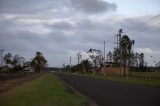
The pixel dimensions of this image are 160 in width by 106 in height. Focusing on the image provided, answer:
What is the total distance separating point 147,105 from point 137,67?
175 m

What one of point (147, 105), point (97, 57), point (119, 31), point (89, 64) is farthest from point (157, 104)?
point (89, 64)

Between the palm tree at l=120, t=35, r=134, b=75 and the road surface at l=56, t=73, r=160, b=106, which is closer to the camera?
the road surface at l=56, t=73, r=160, b=106

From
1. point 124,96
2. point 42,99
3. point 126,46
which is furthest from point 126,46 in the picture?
point 42,99

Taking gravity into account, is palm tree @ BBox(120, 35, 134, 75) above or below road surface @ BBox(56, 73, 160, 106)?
above

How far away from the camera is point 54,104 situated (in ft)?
60.6

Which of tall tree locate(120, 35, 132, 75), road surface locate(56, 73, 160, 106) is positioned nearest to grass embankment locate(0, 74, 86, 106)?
road surface locate(56, 73, 160, 106)

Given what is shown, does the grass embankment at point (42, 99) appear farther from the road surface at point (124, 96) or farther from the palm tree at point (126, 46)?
the palm tree at point (126, 46)

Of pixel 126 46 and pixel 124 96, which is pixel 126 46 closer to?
pixel 126 46

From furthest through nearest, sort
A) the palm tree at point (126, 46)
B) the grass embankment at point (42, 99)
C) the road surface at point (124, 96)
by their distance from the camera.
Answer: the palm tree at point (126, 46) → the road surface at point (124, 96) → the grass embankment at point (42, 99)

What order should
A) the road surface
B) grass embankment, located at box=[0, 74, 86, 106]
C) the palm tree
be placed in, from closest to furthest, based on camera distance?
grass embankment, located at box=[0, 74, 86, 106] → the road surface → the palm tree

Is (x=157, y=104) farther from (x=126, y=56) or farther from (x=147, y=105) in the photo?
(x=126, y=56)

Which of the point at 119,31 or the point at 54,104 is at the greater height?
the point at 119,31

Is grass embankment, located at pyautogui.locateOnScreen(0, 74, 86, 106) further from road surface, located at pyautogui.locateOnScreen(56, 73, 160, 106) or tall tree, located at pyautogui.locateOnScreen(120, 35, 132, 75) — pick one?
tall tree, located at pyautogui.locateOnScreen(120, 35, 132, 75)

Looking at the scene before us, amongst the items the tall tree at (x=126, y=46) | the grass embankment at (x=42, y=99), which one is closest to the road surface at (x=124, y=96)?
the grass embankment at (x=42, y=99)
